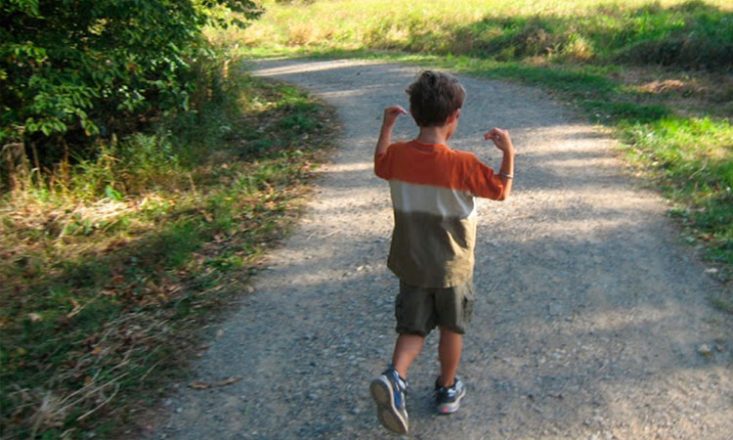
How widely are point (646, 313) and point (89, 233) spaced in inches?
182

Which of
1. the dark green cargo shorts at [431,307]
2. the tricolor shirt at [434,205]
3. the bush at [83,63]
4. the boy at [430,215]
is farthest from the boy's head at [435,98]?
the bush at [83,63]

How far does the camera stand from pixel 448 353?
3783 mm

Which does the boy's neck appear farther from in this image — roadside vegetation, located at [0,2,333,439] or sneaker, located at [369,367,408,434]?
roadside vegetation, located at [0,2,333,439]

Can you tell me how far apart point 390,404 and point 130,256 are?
352 centimetres

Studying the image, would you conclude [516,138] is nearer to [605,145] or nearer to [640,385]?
[605,145]

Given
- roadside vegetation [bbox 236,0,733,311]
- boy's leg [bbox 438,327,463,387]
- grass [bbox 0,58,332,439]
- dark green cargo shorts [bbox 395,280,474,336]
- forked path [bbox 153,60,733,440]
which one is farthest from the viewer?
roadside vegetation [bbox 236,0,733,311]

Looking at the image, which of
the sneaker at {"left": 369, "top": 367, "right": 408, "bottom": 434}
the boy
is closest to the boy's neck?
the boy

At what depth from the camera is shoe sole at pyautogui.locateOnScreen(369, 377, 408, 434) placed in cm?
344

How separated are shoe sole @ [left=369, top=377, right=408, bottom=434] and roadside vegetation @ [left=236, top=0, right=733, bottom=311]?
256 cm

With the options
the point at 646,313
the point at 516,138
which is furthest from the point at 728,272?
the point at 516,138

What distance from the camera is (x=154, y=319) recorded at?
512 centimetres

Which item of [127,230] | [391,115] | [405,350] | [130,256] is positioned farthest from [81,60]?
[405,350]

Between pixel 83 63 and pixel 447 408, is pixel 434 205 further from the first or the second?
pixel 83 63

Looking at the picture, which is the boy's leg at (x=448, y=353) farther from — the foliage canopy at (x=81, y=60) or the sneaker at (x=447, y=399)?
the foliage canopy at (x=81, y=60)
